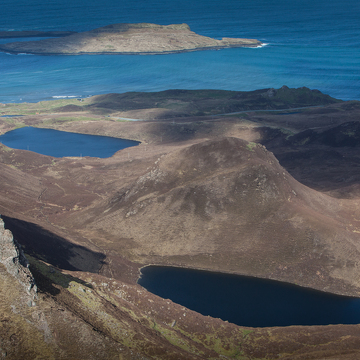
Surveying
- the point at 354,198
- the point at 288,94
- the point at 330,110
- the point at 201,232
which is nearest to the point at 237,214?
the point at 201,232

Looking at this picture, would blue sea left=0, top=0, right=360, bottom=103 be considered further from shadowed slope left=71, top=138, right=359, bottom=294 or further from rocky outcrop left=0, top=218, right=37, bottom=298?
rocky outcrop left=0, top=218, right=37, bottom=298

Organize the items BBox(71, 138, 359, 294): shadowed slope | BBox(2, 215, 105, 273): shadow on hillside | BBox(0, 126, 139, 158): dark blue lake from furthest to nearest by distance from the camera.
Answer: BBox(0, 126, 139, 158): dark blue lake
BBox(71, 138, 359, 294): shadowed slope
BBox(2, 215, 105, 273): shadow on hillside

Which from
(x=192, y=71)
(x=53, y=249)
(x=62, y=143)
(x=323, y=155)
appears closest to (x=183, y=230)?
(x=53, y=249)

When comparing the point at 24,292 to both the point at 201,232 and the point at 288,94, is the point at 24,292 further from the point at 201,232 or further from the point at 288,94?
the point at 288,94

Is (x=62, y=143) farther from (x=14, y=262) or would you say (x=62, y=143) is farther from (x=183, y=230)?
(x=14, y=262)

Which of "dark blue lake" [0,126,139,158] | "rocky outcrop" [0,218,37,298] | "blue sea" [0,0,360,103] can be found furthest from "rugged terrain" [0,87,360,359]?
"blue sea" [0,0,360,103]

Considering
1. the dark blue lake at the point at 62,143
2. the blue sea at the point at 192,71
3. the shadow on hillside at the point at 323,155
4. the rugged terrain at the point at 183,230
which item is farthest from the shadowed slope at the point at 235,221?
the blue sea at the point at 192,71
